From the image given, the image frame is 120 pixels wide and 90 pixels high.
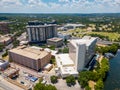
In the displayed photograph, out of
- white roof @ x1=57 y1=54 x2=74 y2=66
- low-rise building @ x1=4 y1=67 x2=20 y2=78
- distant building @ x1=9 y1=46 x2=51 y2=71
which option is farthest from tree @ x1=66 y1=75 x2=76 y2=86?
low-rise building @ x1=4 y1=67 x2=20 y2=78

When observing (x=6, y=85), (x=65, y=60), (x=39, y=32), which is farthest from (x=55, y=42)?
(x=6, y=85)

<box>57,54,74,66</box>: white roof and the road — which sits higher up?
<box>57,54,74,66</box>: white roof

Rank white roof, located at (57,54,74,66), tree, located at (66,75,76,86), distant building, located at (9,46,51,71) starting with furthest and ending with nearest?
white roof, located at (57,54,74,66), distant building, located at (9,46,51,71), tree, located at (66,75,76,86)

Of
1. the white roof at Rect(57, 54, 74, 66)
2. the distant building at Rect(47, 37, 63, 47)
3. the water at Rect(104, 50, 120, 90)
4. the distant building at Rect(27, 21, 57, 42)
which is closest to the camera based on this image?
the water at Rect(104, 50, 120, 90)

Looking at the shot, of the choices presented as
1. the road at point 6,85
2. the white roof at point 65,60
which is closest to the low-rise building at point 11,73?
the road at point 6,85

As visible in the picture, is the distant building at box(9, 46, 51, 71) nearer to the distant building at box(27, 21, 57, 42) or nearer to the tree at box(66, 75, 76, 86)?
the tree at box(66, 75, 76, 86)

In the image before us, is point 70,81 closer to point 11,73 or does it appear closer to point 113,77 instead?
point 113,77

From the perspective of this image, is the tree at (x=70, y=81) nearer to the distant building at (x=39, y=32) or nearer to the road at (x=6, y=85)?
the road at (x=6, y=85)
